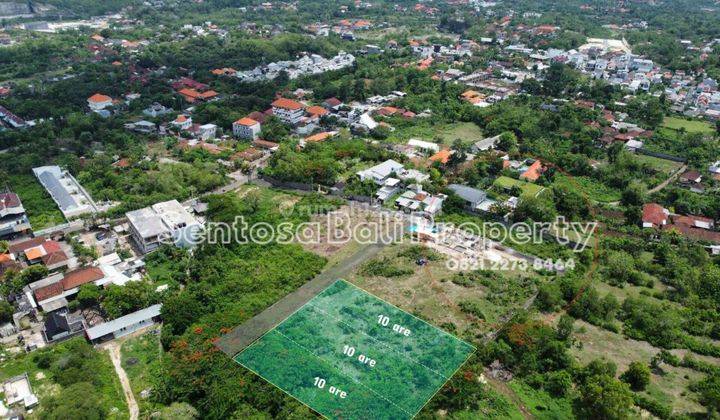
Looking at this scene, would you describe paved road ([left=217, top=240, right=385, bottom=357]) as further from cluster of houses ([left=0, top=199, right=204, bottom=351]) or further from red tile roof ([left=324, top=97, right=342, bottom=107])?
red tile roof ([left=324, top=97, right=342, bottom=107])

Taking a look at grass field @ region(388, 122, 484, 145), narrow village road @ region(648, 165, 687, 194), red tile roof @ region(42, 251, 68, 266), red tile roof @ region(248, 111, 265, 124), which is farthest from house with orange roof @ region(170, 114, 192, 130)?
narrow village road @ region(648, 165, 687, 194)

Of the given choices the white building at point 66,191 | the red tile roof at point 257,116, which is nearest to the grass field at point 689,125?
the red tile roof at point 257,116

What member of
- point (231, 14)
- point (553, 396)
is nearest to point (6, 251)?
point (553, 396)

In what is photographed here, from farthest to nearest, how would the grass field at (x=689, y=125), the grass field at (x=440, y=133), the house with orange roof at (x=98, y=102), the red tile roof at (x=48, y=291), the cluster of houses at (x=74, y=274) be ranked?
the house with orange roof at (x=98, y=102), the grass field at (x=689, y=125), the grass field at (x=440, y=133), the red tile roof at (x=48, y=291), the cluster of houses at (x=74, y=274)

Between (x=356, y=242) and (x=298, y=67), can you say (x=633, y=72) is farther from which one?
(x=356, y=242)

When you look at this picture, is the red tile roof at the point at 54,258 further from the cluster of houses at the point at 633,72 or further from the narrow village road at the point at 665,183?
the cluster of houses at the point at 633,72
